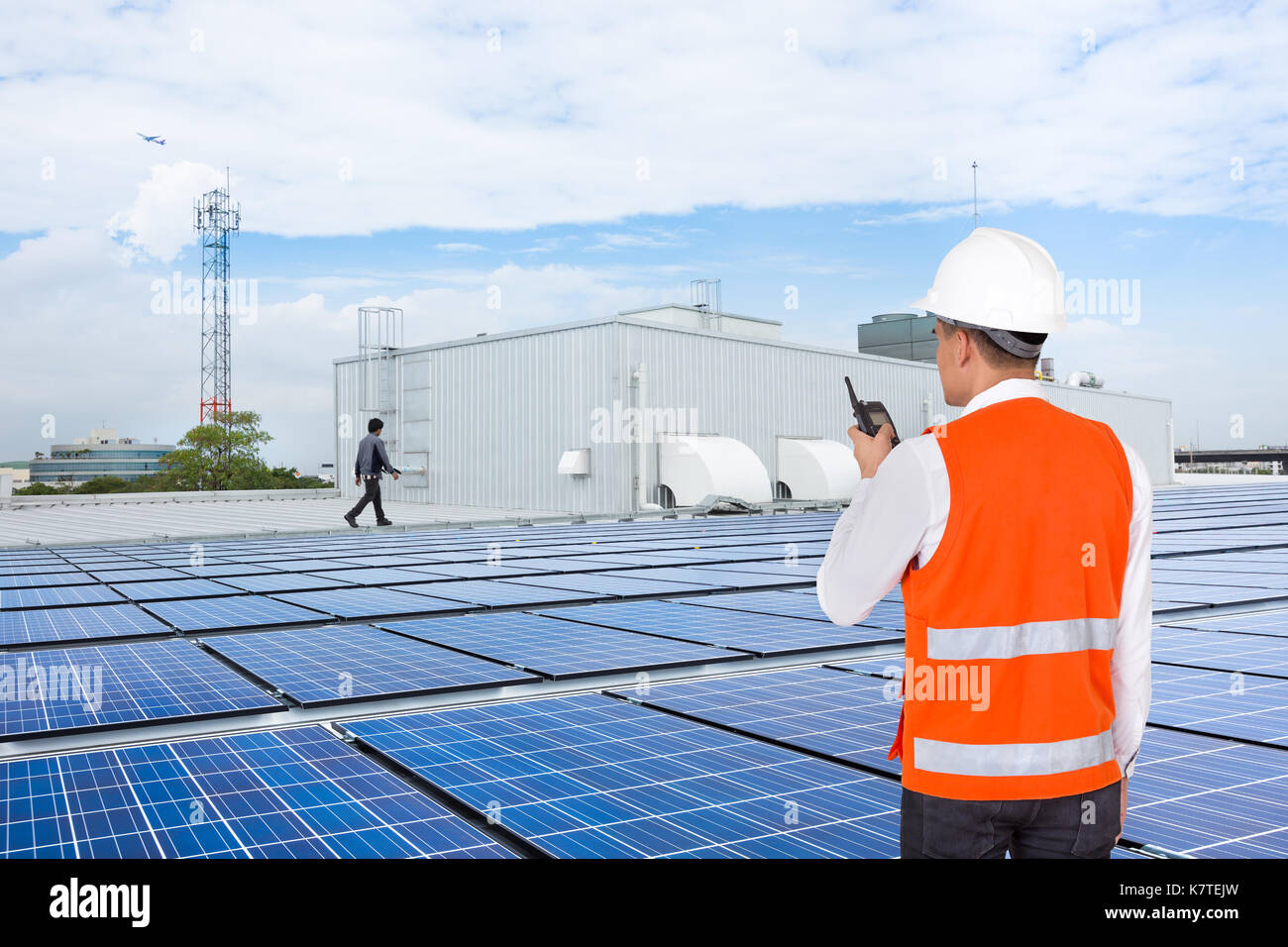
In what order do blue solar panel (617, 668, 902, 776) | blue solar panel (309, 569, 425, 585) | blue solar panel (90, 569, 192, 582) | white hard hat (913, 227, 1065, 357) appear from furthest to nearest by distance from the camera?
1. blue solar panel (90, 569, 192, 582)
2. blue solar panel (309, 569, 425, 585)
3. blue solar panel (617, 668, 902, 776)
4. white hard hat (913, 227, 1065, 357)

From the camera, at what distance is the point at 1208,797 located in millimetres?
3756

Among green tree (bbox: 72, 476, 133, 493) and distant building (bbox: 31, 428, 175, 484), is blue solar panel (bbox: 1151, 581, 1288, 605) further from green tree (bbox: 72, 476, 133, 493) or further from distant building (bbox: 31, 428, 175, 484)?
distant building (bbox: 31, 428, 175, 484)

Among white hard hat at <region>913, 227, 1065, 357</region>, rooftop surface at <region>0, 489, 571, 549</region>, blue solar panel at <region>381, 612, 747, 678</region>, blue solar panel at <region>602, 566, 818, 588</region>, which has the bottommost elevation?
blue solar panel at <region>381, 612, 747, 678</region>

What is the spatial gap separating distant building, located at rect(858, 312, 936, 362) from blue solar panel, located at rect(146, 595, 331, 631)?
38.0 m

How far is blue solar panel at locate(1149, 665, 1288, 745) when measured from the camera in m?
4.73

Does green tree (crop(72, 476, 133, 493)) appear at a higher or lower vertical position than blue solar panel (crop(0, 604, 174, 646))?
higher

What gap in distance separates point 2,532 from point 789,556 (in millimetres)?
15857

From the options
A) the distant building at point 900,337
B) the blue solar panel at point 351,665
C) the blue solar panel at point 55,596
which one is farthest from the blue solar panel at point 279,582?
the distant building at point 900,337

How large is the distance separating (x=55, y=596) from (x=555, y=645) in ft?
18.8

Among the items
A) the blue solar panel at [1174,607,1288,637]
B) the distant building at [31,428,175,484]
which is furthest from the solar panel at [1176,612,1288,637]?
the distant building at [31,428,175,484]

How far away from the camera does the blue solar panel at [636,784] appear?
11.0ft

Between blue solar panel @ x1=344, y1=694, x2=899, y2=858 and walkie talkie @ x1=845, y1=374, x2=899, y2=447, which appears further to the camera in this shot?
blue solar panel @ x1=344, y1=694, x2=899, y2=858
